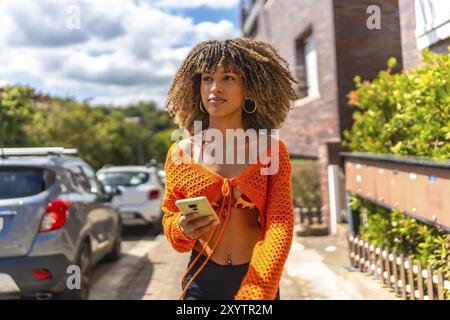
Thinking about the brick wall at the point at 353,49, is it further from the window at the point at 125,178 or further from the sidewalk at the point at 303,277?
the window at the point at 125,178

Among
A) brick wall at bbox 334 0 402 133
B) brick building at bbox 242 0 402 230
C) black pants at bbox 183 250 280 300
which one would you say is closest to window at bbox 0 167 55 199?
black pants at bbox 183 250 280 300

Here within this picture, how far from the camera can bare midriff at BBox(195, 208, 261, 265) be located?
2072 millimetres

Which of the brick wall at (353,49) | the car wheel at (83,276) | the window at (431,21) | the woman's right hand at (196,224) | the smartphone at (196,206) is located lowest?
the car wheel at (83,276)

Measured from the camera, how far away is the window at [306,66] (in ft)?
38.5

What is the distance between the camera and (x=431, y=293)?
404 centimetres

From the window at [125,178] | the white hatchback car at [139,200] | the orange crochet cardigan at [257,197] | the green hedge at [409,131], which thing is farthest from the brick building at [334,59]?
the orange crochet cardigan at [257,197]

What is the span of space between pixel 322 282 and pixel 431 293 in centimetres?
228

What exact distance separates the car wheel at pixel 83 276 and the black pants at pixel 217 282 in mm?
3256

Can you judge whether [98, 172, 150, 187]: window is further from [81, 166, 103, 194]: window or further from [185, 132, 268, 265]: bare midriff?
[185, 132, 268, 265]: bare midriff

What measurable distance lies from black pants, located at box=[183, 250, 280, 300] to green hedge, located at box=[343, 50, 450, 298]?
237cm

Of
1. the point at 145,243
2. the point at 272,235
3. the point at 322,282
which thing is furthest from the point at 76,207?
the point at 145,243

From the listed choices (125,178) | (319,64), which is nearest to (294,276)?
(319,64)

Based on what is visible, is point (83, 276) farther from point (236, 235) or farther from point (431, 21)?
point (431, 21)

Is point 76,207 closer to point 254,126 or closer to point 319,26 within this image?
point 254,126
